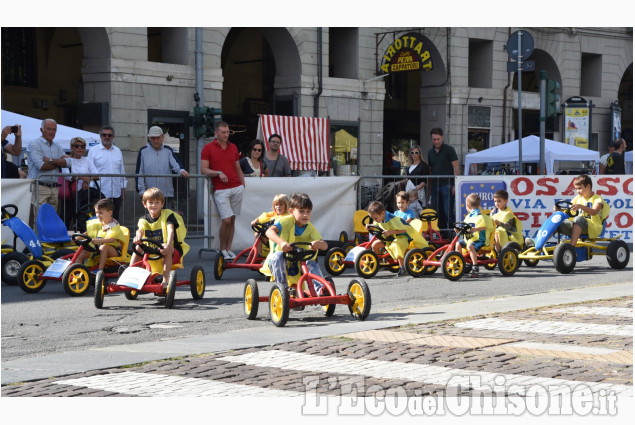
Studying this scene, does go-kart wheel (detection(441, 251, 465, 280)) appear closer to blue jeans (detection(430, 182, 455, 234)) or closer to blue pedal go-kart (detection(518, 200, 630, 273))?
blue pedal go-kart (detection(518, 200, 630, 273))

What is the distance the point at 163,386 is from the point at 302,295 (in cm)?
314

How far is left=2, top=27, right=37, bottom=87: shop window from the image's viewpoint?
30500 millimetres

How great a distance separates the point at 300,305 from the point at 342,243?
7.25 m

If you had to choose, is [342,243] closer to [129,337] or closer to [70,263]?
[70,263]

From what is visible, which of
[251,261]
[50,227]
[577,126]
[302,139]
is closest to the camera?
[50,227]

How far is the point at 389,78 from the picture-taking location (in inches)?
1588

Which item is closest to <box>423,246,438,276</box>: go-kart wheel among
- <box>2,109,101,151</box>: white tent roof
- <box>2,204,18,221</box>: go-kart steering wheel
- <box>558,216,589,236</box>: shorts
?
<box>558,216,589,236</box>: shorts

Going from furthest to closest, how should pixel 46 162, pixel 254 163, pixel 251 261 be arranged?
pixel 254 163, pixel 46 162, pixel 251 261

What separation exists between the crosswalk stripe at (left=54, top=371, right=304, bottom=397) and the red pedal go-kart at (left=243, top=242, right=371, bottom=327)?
7.91ft

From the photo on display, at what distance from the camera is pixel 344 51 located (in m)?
33.7

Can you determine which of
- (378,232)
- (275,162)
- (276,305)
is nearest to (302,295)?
(276,305)

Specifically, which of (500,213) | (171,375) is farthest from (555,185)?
(171,375)

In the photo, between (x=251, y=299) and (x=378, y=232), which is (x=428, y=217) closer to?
(x=378, y=232)

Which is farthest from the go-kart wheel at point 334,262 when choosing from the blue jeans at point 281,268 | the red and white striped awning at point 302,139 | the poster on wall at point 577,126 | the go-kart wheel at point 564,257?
the poster on wall at point 577,126
